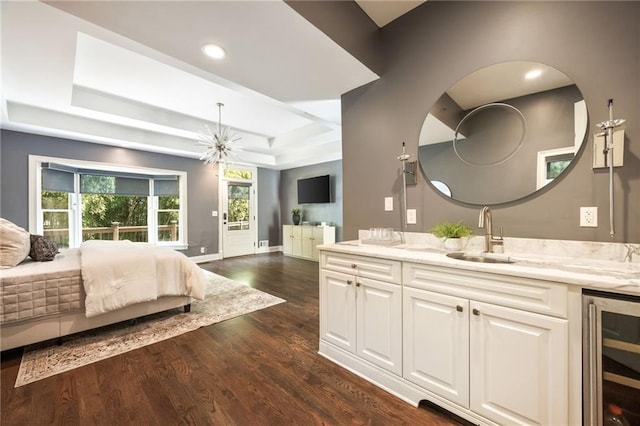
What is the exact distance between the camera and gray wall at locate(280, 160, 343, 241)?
20.8 ft

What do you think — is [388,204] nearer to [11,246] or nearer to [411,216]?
[411,216]

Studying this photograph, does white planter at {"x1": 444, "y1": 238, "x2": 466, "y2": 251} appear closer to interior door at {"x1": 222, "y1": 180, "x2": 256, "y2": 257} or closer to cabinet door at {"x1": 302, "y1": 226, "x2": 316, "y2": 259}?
cabinet door at {"x1": 302, "y1": 226, "x2": 316, "y2": 259}

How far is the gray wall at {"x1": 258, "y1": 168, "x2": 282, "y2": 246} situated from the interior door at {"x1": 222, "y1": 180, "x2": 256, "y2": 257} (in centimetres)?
27

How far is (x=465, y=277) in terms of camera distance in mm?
1402

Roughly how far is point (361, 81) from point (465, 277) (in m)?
1.94

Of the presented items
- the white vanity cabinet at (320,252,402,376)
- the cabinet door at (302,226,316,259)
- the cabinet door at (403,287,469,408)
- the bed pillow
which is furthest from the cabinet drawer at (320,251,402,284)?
the cabinet door at (302,226,316,259)

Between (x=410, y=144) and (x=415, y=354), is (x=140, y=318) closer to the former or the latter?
(x=415, y=354)

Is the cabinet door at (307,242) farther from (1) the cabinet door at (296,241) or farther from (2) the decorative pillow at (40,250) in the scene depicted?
(2) the decorative pillow at (40,250)

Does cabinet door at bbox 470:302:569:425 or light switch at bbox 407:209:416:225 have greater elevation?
light switch at bbox 407:209:416:225

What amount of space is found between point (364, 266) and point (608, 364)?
1.20m

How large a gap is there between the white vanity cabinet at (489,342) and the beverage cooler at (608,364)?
73 mm

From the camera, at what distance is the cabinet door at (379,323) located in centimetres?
167

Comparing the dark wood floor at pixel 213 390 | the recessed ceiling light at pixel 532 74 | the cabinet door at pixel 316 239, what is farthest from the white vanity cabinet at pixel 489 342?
→ the cabinet door at pixel 316 239

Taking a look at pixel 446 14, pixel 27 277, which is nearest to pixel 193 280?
pixel 27 277
